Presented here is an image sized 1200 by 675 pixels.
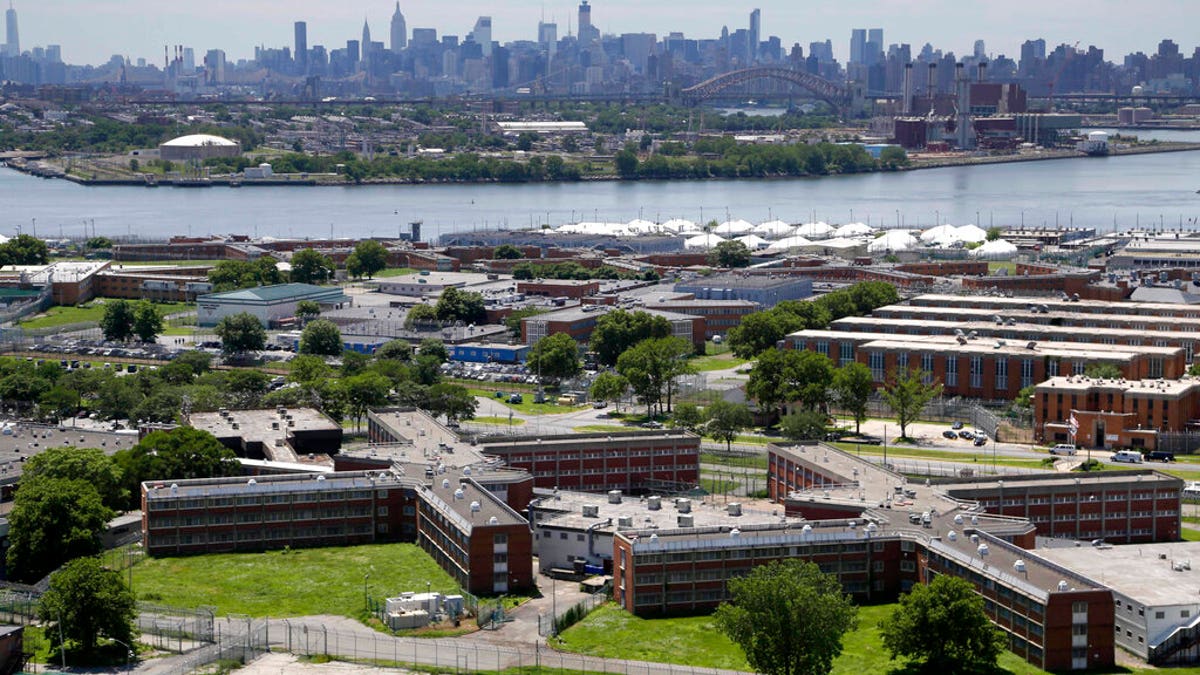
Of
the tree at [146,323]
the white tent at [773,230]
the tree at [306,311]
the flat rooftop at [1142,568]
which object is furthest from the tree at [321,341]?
the white tent at [773,230]

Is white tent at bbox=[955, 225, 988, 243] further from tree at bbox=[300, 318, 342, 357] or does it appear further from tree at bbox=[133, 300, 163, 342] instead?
tree at bbox=[133, 300, 163, 342]

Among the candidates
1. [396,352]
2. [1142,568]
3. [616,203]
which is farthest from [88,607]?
[616,203]

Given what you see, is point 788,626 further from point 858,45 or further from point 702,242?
point 858,45

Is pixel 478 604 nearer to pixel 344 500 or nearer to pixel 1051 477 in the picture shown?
pixel 344 500

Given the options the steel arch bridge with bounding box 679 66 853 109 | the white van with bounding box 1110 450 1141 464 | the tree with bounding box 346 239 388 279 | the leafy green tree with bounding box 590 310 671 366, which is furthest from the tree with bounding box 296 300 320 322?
the steel arch bridge with bounding box 679 66 853 109

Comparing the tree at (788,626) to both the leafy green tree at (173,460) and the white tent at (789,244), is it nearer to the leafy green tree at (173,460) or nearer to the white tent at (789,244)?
the leafy green tree at (173,460)
